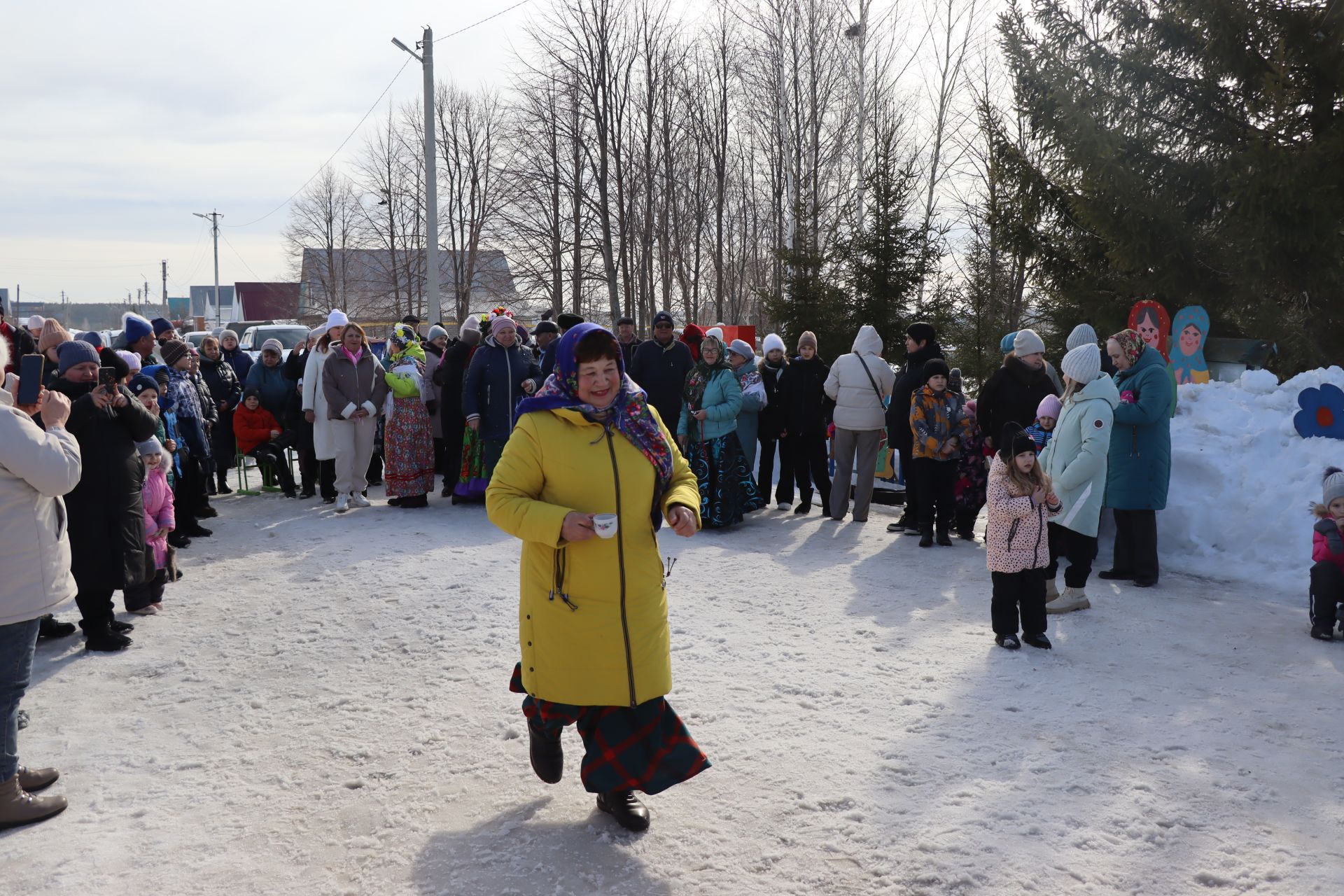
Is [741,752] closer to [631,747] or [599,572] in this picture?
[631,747]

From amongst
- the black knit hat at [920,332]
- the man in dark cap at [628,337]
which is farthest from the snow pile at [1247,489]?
the man in dark cap at [628,337]

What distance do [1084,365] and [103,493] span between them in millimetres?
6245

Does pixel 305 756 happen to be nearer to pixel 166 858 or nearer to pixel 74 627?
pixel 166 858

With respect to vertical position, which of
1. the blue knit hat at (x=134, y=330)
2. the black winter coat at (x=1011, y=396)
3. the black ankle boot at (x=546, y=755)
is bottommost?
the black ankle boot at (x=546, y=755)

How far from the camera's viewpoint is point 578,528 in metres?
3.22

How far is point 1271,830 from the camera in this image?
3627mm

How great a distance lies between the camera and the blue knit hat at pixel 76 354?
5.59 meters

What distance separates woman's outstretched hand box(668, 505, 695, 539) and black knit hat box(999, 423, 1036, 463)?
9.94 feet

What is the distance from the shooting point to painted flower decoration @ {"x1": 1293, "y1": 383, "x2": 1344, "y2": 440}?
836 cm

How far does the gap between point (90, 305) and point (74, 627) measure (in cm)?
13317

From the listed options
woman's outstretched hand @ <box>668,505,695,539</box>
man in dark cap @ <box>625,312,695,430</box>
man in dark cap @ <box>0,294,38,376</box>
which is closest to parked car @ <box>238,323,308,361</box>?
man in dark cap @ <box>0,294,38,376</box>

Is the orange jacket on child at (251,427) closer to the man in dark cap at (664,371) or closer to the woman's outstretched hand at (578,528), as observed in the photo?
the man in dark cap at (664,371)

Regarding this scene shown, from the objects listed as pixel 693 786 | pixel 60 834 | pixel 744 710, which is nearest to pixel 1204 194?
pixel 744 710

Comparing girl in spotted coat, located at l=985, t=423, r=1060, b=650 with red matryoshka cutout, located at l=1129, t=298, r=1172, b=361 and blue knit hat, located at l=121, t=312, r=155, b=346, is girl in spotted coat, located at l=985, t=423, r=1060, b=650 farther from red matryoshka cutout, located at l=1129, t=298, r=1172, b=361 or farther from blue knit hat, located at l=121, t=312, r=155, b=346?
blue knit hat, located at l=121, t=312, r=155, b=346
